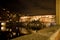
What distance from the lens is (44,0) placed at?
2594 millimetres

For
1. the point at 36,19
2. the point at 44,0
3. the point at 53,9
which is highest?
the point at 44,0

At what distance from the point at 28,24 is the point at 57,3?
65cm

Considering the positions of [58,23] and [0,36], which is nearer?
[0,36]

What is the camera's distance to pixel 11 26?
2045mm

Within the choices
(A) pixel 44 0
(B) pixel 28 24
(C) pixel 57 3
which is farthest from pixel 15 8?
(C) pixel 57 3

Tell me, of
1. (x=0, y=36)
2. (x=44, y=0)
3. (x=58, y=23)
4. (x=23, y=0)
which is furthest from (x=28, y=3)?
(x=0, y=36)

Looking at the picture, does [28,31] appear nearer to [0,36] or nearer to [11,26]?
[11,26]

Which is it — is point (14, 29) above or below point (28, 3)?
below

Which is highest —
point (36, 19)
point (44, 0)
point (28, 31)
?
point (44, 0)

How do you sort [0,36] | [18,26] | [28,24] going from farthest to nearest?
[28,24]
[18,26]
[0,36]

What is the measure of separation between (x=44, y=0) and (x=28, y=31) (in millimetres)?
675

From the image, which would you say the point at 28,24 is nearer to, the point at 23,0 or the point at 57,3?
the point at 23,0

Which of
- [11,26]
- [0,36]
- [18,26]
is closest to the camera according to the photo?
[0,36]

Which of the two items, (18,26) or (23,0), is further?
(23,0)
